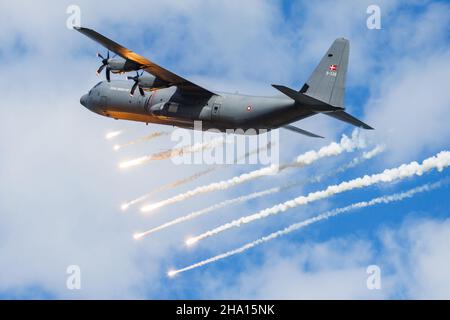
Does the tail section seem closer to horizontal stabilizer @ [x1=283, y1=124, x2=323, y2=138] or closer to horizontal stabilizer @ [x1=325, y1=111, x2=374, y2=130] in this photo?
horizontal stabilizer @ [x1=325, y1=111, x2=374, y2=130]

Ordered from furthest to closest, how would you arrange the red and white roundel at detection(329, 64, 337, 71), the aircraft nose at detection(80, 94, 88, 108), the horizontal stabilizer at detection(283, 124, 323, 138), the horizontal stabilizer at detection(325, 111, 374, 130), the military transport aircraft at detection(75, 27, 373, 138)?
the aircraft nose at detection(80, 94, 88, 108) < the horizontal stabilizer at detection(283, 124, 323, 138) < the horizontal stabilizer at detection(325, 111, 374, 130) < the red and white roundel at detection(329, 64, 337, 71) < the military transport aircraft at detection(75, 27, 373, 138)

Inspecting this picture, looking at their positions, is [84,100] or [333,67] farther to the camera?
[84,100]

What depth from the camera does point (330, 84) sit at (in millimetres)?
61531

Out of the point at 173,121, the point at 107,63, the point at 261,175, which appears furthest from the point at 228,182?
the point at 107,63

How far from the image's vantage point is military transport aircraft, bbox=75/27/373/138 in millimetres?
61050

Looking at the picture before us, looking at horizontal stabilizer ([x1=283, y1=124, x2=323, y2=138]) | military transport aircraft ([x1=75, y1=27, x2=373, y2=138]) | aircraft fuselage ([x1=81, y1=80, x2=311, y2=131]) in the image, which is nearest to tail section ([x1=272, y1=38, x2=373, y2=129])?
military transport aircraft ([x1=75, y1=27, x2=373, y2=138])

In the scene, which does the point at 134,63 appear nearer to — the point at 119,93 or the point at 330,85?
the point at 119,93

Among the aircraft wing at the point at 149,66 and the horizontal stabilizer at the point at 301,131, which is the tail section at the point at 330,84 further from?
the aircraft wing at the point at 149,66

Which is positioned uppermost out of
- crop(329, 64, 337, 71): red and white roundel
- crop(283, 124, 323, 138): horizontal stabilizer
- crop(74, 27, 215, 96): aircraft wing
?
crop(74, 27, 215, 96): aircraft wing

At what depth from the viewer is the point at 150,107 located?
6500cm

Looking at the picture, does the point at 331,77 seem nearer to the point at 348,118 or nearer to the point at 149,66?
the point at 348,118

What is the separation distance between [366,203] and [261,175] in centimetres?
832

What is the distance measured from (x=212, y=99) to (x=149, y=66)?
165 inches

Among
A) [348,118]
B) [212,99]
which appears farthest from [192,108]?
[348,118]
